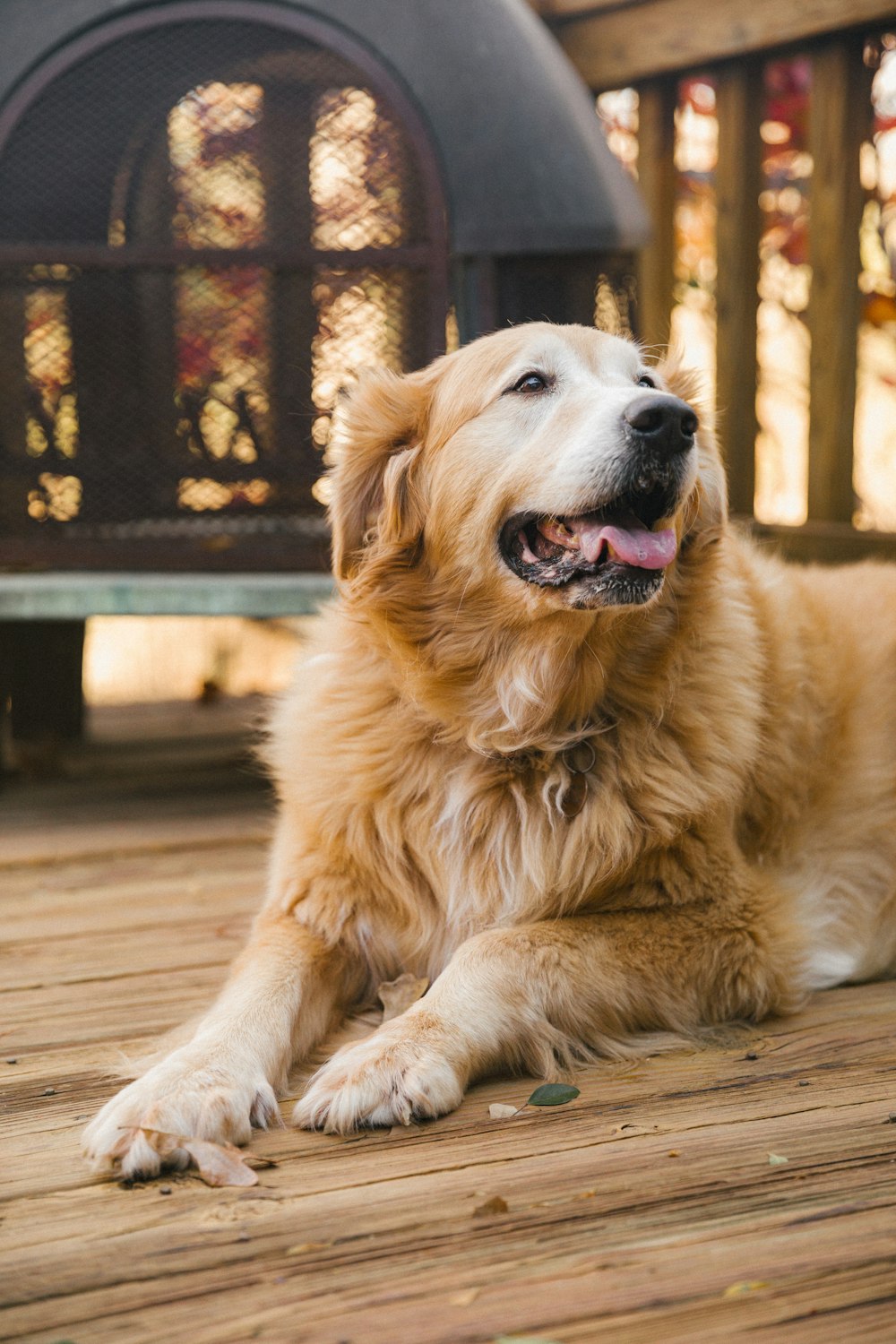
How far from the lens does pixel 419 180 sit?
368 cm

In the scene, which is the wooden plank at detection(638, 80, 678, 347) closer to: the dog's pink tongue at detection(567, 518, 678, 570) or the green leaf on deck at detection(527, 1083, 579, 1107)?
the dog's pink tongue at detection(567, 518, 678, 570)

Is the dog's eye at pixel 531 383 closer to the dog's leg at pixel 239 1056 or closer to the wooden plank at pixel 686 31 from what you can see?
the dog's leg at pixel 239 1056

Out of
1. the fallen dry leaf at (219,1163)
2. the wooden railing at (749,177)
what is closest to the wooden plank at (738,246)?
the wooden railing at (749,177)

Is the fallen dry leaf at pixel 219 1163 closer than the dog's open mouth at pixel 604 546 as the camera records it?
Yes

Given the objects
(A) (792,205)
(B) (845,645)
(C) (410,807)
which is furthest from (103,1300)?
(A) (792,205)

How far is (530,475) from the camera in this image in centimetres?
238

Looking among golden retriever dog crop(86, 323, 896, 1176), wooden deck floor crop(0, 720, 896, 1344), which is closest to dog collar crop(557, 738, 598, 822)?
golden retriever dog crop(86, 323, 896, 1176)

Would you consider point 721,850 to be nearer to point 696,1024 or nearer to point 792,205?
point 696,1024

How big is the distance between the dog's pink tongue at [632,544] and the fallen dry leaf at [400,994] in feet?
2.75

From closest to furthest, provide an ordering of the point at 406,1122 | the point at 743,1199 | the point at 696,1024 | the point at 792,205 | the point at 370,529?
the point at 743,1199, the point at 406,1122, the point at 696,1024, the point at 370,529, the point at 792,205

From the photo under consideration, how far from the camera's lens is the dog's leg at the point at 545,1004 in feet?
6.34

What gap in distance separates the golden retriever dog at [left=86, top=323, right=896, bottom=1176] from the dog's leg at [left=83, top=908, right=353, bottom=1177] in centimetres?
1

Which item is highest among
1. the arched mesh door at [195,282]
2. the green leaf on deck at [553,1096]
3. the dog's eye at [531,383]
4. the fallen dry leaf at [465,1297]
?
the arched mesh door at [195,282]

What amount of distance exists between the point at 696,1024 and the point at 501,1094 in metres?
0.44
